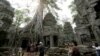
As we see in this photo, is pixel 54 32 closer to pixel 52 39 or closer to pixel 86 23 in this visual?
pixel 52 39

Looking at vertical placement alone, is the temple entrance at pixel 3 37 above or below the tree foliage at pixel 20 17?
below

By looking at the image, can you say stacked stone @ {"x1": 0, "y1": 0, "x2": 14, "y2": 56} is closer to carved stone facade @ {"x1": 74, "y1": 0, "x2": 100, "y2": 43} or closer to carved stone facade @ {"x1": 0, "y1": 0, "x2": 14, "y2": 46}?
carved stone facade @ {"x1": 0, "y1": 0, "x2": 14, "y2": 46}

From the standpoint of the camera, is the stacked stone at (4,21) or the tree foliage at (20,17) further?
the tree foliage at (20,17)

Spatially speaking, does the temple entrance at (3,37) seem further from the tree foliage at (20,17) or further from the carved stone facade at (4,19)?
the tree foliage at (20,17)

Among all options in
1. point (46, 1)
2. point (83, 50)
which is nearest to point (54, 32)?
point (46, 1)

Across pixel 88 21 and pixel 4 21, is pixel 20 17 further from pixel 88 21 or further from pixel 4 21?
pixel 88 21

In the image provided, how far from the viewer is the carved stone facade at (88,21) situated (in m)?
14.6

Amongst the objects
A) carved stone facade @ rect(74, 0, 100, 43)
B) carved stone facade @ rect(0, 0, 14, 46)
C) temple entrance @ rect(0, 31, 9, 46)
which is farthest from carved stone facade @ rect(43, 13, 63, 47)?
temple entrance @ rect(0, 31, 9, 46)

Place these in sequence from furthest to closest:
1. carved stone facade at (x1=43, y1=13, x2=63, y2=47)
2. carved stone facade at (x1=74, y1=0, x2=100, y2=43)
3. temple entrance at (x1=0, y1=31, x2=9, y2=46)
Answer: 1. carved stone facade at (x1=43, y1=13, x2=63, y2=47)
2. temple entrance at (x1=0, y1=31, x2=9, y2=46)
3. carved stone facade at (x1=74, y1=0, x2=100, y2=43)

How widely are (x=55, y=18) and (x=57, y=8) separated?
183 centimetres

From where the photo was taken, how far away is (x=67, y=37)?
22.8 m

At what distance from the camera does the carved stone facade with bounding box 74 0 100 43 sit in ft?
47.8

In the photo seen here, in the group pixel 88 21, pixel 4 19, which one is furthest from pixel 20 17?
pixel 88 21

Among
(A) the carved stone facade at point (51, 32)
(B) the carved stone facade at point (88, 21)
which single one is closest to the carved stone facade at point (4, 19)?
(A) the carved stone facade at point (51, 32)
